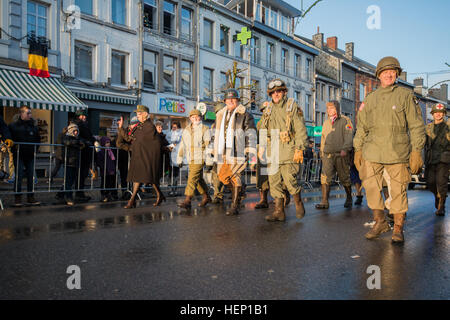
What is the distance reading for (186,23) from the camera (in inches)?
1005

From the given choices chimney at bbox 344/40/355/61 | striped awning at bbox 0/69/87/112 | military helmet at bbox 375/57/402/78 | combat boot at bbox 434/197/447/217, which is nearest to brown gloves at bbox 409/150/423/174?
military helmet at bbox 375/57/402/78

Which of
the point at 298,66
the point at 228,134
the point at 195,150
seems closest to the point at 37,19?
the point at 195,150

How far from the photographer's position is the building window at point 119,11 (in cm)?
2094

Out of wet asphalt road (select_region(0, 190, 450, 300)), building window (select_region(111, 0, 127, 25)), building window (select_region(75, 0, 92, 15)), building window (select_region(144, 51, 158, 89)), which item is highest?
building window (select_region(111, 0, 127, 25))

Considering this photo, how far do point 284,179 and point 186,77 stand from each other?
20.3 metres

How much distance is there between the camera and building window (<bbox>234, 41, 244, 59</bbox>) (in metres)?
30.0

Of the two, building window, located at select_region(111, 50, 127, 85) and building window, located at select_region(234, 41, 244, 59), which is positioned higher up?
building window, located at select_region(234, 41, 244, 59)

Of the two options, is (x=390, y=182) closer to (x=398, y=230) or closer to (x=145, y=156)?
(x=398, y=230)

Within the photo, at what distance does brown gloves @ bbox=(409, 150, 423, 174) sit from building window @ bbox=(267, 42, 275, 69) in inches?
1164

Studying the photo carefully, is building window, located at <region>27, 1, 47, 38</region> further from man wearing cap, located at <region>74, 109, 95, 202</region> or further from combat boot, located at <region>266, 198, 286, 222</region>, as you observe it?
combat boot, located at <region>266, 198, 286, 222</region>

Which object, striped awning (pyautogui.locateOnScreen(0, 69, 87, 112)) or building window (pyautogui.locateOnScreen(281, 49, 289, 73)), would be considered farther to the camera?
building window (pyautogui.locateOnScreen(281, 49, 289, 73))

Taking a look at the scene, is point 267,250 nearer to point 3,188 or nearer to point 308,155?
point 3,188

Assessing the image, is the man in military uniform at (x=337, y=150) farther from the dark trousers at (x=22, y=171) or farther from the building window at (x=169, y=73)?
the building window at (x=169, y=73)

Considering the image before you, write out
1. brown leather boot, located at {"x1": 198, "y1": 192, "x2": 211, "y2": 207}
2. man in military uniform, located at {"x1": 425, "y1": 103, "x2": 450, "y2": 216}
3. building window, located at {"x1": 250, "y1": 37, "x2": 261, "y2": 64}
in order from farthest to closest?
building window, located at {"x1": 250, "y1": 37, "x2": 261, "y2": 64}, brown leather boot, located at {"x1": 198, "y1": 192, "x2": 211, "y2": 207}, man in military uniform, located at {"x1": 425, "y1": 103, "x2": 450, "y2": 216}
